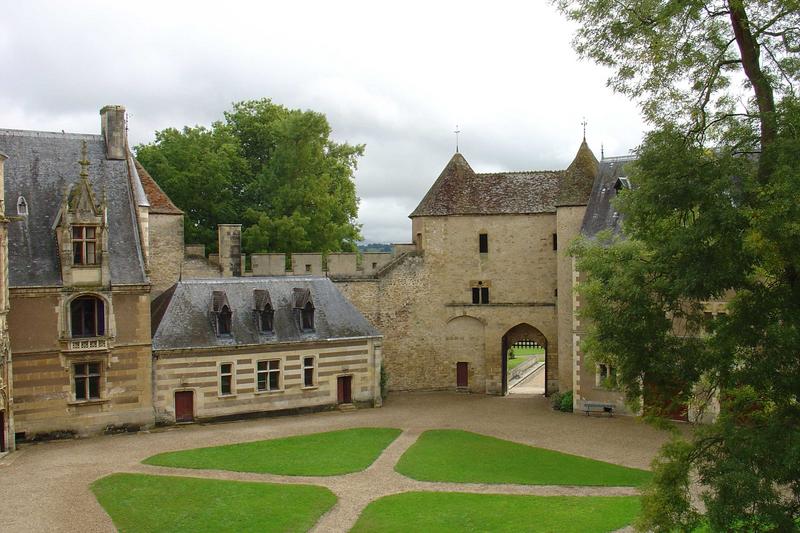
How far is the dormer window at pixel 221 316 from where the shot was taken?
26984 millimetres

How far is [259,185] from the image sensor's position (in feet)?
130

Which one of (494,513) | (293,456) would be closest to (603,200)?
(293,456)

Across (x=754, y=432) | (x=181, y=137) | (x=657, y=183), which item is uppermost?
(x=181, y=137)

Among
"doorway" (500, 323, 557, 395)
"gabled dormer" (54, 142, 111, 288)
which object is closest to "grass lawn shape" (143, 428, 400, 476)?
"gabled dormer" (54, 142, 111, 288)

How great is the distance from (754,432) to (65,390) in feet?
67.8

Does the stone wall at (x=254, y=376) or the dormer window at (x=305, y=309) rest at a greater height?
the dormer window at (x=305, y=309)

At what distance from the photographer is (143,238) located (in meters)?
25.8

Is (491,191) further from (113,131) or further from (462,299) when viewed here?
(113,131)

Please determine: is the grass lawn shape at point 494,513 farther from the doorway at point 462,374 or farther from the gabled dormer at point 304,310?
the doorway at point 462,374

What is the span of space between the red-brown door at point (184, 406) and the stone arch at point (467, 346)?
12.4m

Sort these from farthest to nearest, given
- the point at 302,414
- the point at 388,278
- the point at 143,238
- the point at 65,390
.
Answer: the point at 388,278, the point at 302,414, the point at 143,238, the point at 65,390

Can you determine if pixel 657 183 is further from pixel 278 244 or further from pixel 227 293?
pixel 278 244

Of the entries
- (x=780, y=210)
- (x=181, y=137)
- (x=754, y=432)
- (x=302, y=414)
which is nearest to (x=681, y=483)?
(x=754, y=432)

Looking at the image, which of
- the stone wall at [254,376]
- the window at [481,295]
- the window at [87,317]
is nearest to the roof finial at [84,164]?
the window at [87,317]
